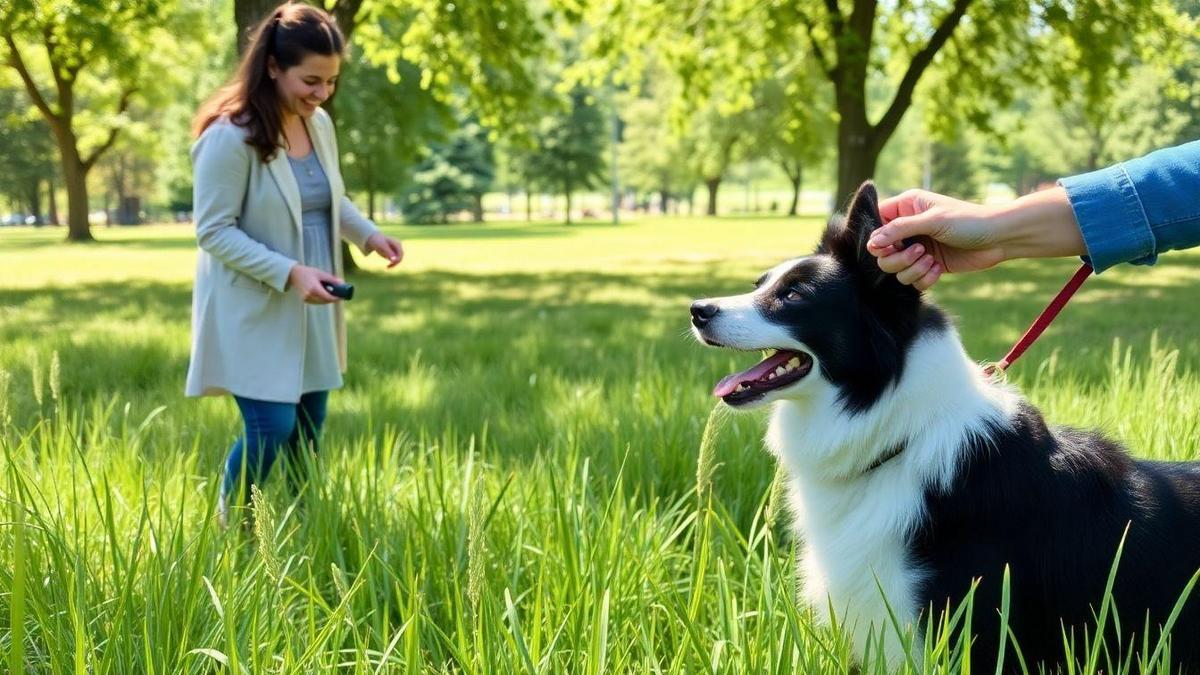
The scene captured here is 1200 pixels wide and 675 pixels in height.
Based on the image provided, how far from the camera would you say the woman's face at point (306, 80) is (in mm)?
3572

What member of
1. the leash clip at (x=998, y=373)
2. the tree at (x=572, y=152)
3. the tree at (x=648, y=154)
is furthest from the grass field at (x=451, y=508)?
the tree at (x=648, y=154)

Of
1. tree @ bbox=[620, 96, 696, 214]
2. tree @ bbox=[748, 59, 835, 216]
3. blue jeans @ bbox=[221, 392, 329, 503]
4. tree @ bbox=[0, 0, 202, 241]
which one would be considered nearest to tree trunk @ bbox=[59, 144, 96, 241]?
tree @ bbox=[0, 0, 202, 241]

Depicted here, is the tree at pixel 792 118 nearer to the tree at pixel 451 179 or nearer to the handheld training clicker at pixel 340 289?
the handheld training clicker at pixel 340 289

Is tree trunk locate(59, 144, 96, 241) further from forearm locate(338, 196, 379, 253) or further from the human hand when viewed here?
the human hand

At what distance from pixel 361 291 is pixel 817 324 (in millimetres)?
12639

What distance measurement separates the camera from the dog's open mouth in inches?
92.5

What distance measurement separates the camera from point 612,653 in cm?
205

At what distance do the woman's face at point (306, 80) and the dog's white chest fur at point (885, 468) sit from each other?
230 cm

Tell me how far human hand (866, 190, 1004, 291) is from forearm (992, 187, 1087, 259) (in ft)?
0.09

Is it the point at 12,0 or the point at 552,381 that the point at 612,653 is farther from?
the point at 12,0

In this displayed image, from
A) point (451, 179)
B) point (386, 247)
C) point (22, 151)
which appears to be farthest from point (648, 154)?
point (386, 247)

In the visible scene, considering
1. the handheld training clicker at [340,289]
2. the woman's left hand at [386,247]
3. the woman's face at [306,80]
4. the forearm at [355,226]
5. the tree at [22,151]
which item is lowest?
the handheld training clicker at [340,289]

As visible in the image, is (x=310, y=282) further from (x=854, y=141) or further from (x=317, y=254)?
(x=854, y=141)

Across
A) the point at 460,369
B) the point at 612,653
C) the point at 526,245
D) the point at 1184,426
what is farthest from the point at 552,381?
the point at 526,245
